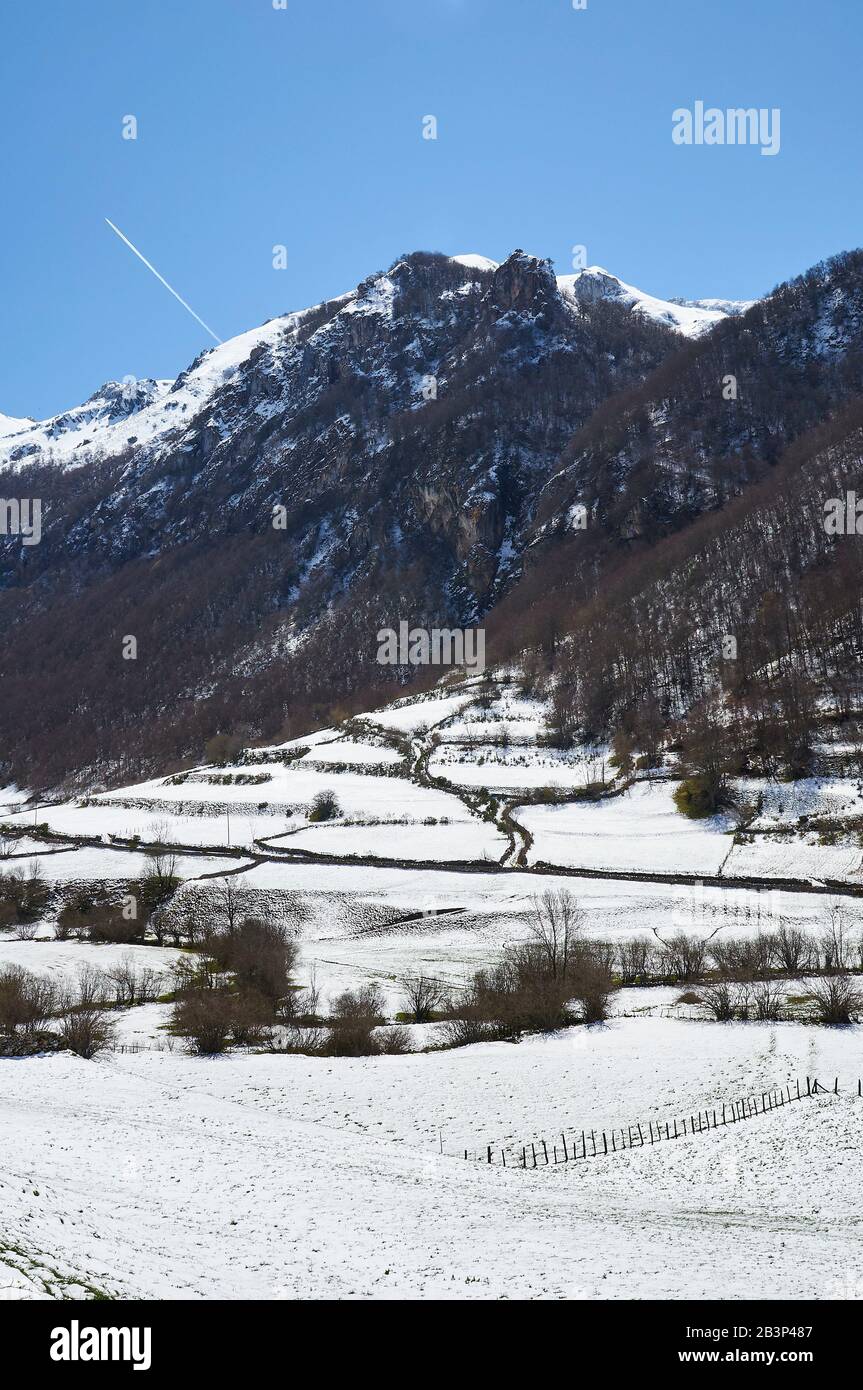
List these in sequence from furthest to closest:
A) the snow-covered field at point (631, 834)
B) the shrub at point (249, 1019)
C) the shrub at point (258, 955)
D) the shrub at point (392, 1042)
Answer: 1. the snow-covered field at point (631, 834)
2. the shrub at point (258, 955)
3. the shrub at point (249, 1019)
4. the shrub at point (392, 1042)

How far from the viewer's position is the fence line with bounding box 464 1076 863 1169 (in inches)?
1050

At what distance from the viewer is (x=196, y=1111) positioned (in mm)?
30344

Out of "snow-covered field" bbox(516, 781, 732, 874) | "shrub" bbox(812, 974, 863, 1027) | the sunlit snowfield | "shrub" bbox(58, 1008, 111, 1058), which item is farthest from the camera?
"snow-covered field" bbox(516, 781, 732, 874)

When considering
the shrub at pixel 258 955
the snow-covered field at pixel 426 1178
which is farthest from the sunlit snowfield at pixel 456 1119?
the shrub at pixel 258 955

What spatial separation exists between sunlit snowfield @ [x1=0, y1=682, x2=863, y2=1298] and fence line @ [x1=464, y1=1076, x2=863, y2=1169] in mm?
441

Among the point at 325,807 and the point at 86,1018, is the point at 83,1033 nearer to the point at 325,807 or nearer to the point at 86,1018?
the point at 86,1018

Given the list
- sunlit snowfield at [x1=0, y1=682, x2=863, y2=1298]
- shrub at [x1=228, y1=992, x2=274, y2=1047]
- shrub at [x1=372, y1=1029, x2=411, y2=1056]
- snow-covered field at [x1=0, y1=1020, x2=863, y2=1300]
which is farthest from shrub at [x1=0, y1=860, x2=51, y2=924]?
shrub at [x1=372, y1=1029, x2=411, y2=1056]

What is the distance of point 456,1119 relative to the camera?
2961cm

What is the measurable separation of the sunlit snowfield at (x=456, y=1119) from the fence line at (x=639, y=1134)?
0.44m

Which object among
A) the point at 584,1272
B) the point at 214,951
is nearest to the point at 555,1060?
the point at 584,1272

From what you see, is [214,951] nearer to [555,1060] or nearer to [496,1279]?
[555,1060]

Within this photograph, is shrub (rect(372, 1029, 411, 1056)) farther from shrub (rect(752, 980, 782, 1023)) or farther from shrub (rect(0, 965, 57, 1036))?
shrub (rect(0, 965, 57, 1036))

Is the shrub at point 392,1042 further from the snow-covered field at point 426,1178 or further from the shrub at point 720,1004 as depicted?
the shrub at point 720,1004

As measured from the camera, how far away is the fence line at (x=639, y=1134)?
2667 centimetres
